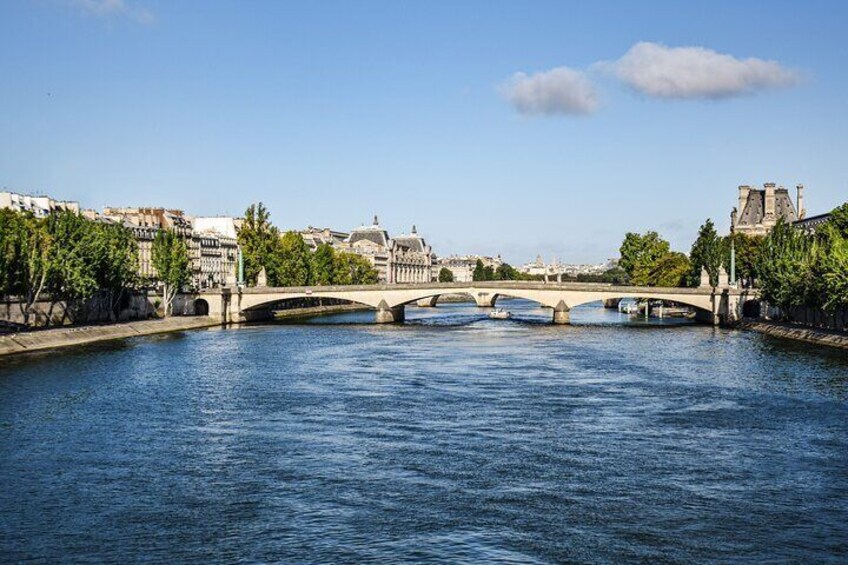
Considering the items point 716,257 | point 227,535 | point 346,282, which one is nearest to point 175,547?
point 227,535

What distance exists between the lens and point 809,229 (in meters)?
139

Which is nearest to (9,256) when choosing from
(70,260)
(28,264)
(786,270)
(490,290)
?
(28,264)

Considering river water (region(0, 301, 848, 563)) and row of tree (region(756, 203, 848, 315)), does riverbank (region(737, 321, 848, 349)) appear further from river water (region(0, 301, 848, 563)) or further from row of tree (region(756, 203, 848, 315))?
river water (region(0, 301, 848, 563))

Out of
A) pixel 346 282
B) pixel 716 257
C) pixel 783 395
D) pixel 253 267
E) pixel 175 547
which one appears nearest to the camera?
pixel 175 547

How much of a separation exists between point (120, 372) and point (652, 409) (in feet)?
96.0

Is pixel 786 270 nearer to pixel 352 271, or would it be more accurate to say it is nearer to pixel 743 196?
pixel 743 196

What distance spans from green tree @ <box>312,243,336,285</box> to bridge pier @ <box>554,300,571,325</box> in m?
42.4

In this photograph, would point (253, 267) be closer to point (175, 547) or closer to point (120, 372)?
point (120, 372)

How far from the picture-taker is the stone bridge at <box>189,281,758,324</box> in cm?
11031

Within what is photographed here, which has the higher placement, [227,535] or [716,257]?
[716,257]

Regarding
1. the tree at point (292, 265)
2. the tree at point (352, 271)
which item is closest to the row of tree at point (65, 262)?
the tree at point (292, 265)

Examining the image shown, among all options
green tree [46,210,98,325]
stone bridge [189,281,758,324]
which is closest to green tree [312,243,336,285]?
stone bridge [189,281,758,324]

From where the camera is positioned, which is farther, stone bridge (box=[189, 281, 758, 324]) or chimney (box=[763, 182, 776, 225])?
chimney (box=[763, 182, 776, 225])

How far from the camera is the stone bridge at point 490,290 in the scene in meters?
110
